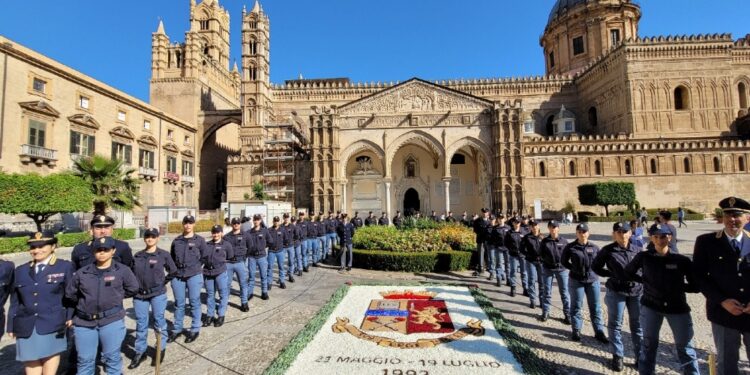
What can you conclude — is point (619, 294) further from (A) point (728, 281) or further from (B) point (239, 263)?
(B) point (239, 263)

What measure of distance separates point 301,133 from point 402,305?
31.9 metres

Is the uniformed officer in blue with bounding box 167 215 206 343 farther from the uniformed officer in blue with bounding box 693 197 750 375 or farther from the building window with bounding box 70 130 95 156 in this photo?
the building window with bounding box 70 130 95 156

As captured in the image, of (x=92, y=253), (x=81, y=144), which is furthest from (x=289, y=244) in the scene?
(x=81, y=144)

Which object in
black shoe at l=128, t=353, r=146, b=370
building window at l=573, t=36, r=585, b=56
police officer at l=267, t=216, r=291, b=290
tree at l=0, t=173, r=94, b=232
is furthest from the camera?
building window at l=573, t=36, r=585, b=56

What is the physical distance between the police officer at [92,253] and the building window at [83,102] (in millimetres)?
25238

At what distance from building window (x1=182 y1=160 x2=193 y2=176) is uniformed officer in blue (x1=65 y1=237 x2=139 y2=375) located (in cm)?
3485

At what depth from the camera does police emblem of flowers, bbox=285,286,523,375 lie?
4.46 meters

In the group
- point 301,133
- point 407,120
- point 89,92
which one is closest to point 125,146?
point 89,92

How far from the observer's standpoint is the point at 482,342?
5184 millimetres

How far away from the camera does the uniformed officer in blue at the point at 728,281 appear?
10.9ft

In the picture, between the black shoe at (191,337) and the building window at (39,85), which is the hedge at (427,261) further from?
the building window at (39,85)

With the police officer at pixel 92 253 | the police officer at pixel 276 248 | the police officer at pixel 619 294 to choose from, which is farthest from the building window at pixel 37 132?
the police officer at pixel 619 294

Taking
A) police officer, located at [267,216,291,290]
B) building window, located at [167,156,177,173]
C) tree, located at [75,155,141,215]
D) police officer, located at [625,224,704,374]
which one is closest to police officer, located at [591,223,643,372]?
police officer, located at [625,224,704,374]

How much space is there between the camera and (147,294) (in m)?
5.03
